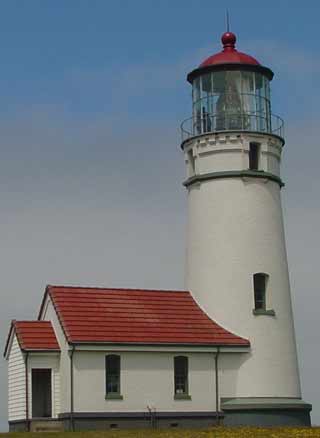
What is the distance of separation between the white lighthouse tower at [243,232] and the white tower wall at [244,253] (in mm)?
35

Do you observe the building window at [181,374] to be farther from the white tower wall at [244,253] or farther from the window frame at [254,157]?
the window frame at [254,157]

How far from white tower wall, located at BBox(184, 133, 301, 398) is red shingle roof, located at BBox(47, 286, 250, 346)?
74 centimetres

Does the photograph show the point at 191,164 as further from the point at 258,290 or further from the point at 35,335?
the point at 35,335

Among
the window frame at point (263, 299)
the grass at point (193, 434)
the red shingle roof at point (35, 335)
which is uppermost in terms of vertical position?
the window frame at point (263, 299)

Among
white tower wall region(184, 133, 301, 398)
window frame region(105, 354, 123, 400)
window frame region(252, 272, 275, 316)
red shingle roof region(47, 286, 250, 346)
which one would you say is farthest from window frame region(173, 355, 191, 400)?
window frame region(252, 272, 275, 316)

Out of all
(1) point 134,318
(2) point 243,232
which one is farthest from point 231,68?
(1) point 134,318

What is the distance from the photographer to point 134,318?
37594 millimetres

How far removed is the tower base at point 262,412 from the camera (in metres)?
37.4

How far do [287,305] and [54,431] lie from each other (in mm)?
9852

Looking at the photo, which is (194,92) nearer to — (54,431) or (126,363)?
(126,363)

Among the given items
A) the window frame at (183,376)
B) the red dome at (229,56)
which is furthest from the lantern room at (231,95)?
the window frame at (183,376)

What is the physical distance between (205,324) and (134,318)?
9.00ft

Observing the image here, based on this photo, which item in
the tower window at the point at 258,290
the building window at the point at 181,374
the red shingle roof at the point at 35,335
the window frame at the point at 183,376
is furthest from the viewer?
the tower window at the point at 258,290

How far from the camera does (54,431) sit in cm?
3528
